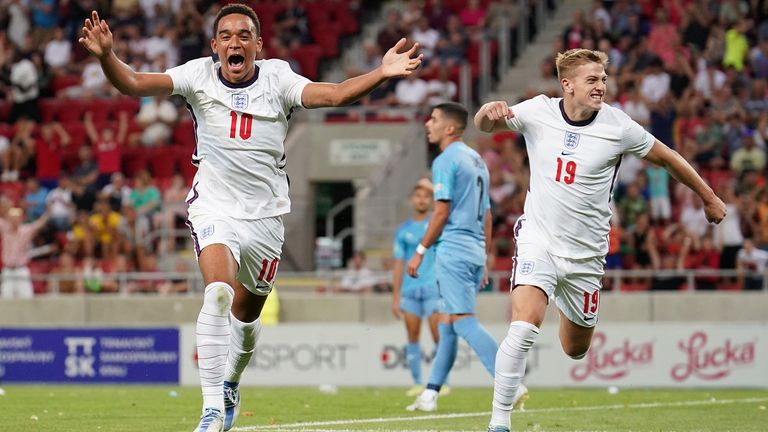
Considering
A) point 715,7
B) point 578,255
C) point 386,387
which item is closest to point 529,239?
point 578,255

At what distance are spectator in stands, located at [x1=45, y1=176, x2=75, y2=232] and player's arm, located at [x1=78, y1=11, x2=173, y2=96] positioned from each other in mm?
15659

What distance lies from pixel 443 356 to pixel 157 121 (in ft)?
48.7

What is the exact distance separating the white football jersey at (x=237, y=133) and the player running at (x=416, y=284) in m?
5.94

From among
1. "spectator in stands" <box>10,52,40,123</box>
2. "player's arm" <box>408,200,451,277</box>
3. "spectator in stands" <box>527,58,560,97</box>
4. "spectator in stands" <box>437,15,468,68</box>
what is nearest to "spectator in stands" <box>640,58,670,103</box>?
"spectator in stands" <box>527,58,560,97</box>

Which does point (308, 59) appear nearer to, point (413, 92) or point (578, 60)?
point (413, 92)

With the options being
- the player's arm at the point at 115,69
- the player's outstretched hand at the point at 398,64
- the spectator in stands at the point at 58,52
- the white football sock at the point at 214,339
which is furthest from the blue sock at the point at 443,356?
the spectator in stands at the point at 58,52

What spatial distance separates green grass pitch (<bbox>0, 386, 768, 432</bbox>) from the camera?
403 inches

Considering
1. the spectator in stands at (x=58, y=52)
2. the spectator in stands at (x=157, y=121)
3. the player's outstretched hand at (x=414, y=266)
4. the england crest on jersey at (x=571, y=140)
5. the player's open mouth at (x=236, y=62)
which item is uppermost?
the spectator in stands at (x=58, y=52)

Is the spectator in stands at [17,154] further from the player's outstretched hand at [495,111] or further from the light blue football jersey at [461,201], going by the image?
the player's outstretched hand at [495,111]

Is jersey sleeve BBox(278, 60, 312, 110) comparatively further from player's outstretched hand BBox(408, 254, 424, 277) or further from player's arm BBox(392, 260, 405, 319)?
player's arm BBox(392, 260, 405, 319)

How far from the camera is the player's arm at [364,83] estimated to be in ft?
26.5

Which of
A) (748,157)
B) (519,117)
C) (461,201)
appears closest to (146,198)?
(748,157)

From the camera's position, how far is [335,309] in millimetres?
20500

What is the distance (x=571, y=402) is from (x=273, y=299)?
714 cm
